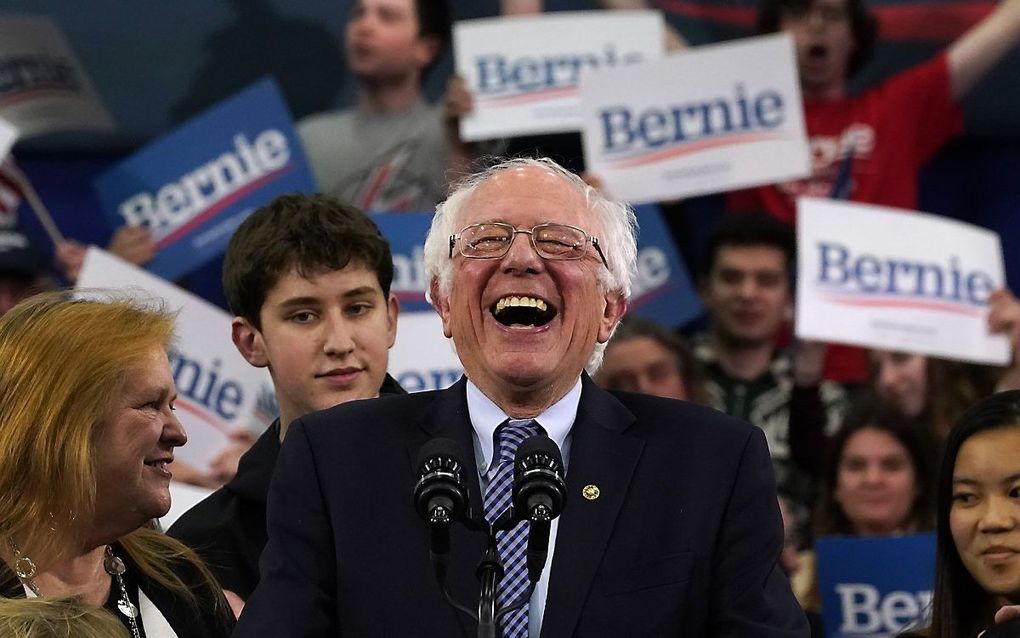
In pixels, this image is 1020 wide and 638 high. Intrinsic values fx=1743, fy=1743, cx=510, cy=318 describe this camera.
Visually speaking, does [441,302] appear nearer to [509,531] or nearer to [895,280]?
[509,531]

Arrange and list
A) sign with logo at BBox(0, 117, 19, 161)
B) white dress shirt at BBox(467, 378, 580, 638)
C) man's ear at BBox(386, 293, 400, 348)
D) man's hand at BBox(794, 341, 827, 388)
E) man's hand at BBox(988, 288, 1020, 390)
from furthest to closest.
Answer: man's hand at BBox(794, 341, 827, 388)
man's hand at BBox(988, 288, 1020, 390)
sign with logo at BBox(0, 117, 19, 161)
man's ear at BBox(386, 293, 400, 348)
white dress shirt at BBox(467, 378, 580, 638)

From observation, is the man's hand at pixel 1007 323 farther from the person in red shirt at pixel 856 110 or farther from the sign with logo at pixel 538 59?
the sign with logo at pixel 538 59

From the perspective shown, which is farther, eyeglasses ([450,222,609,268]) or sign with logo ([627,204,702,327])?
sign with logo ([627,204,702,327])

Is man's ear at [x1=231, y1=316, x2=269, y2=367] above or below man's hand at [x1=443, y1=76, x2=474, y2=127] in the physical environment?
above

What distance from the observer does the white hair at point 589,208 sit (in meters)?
2.43

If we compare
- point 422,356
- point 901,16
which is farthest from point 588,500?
point 901,16

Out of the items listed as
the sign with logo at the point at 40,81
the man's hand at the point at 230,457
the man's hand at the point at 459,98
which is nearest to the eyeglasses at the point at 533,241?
A: the man's hand at the point at 230,457

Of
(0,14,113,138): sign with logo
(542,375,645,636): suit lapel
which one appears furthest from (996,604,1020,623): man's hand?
(0,14,113,138): sign with logo

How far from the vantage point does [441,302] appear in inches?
98.1

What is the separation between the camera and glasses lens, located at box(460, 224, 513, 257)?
7.73ft

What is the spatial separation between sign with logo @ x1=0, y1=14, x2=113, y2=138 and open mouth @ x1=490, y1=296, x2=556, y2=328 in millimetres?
3296

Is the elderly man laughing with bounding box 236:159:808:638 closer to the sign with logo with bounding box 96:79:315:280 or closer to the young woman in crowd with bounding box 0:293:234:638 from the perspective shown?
the young woman in crowd with bounding box 0:293:234:638

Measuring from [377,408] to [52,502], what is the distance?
0.47m

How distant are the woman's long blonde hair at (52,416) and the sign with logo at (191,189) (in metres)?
2.40
